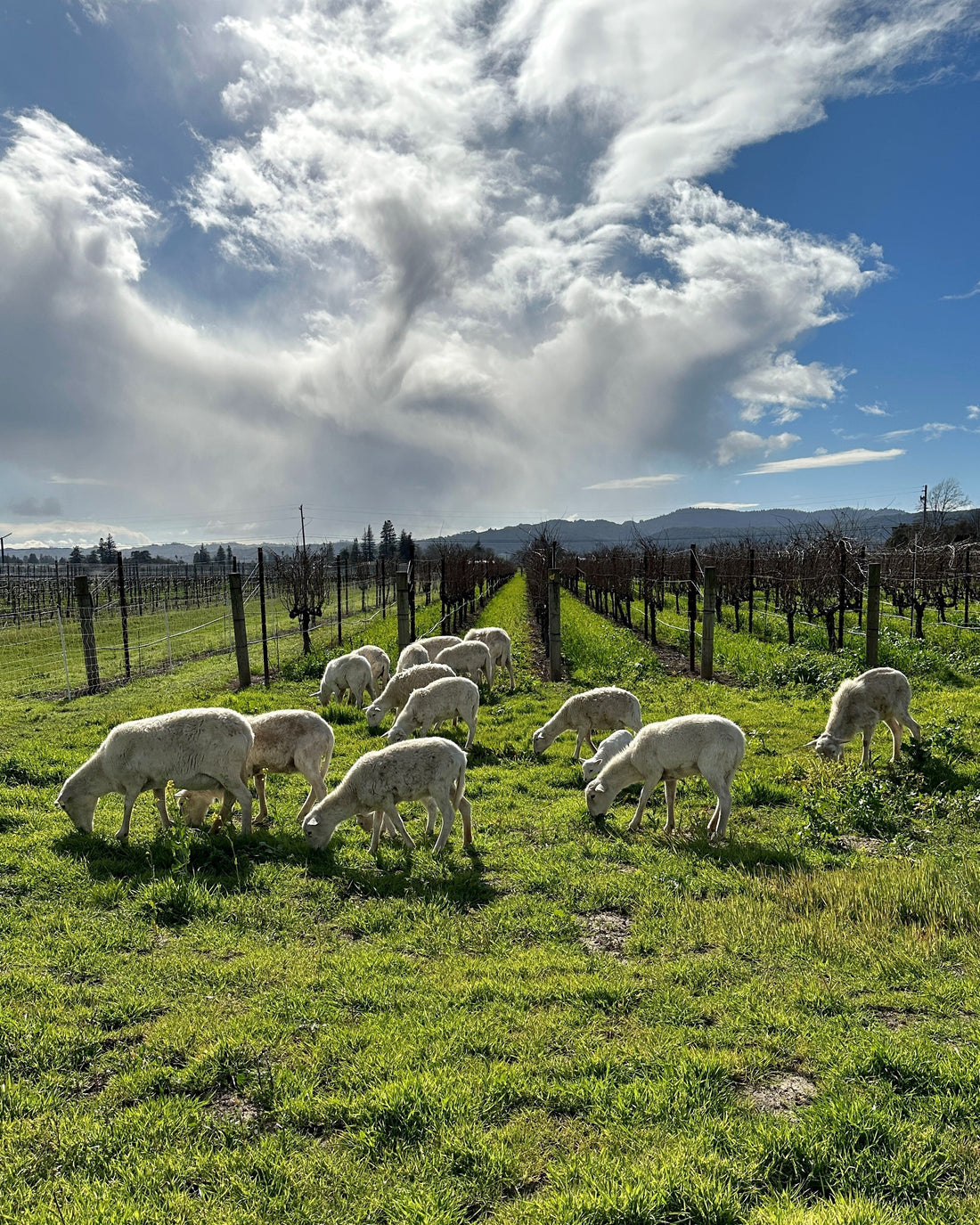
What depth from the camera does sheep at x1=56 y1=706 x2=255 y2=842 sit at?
23.7ft

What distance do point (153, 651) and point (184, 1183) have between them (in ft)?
94.0

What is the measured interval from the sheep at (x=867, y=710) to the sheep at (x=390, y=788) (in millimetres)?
6549

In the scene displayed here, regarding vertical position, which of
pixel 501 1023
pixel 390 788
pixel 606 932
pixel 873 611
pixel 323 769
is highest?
pixel 873 611

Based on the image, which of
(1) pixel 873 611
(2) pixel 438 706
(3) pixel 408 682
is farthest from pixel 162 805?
(1) pixel 873 611

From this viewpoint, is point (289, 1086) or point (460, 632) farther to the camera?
point (460, 632)

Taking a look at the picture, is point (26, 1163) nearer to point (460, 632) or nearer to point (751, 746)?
point (751, 746)

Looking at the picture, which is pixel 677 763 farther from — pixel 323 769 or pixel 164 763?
pixel 164 763

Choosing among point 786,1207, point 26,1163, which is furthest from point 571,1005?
point 26,1163

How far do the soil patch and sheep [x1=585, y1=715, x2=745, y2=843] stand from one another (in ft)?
6.50

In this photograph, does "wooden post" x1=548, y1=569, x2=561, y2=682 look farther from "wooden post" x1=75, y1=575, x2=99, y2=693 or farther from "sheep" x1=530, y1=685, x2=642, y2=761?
"wooden post" x1=75, y1=575, x2=99, y2=693

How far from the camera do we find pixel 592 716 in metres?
11.0

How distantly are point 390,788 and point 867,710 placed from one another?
7838 millimetres

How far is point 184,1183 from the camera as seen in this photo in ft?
10.6

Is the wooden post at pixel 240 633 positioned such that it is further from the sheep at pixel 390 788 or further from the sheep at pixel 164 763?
the sheep at pixel 390 788
